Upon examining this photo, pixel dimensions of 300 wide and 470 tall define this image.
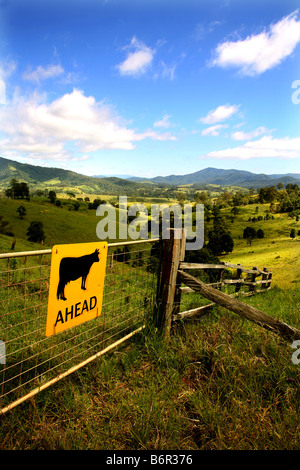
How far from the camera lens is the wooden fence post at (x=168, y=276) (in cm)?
296

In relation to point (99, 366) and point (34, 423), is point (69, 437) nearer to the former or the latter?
point (34, 423)

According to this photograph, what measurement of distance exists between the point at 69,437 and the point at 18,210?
103025mm

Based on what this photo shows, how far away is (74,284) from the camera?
2221mm

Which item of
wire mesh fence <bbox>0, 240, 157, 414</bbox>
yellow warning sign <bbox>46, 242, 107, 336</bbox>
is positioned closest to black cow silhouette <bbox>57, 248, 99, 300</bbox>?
yellow warning sign <bbox>46, 242, 107, 336</bbox>

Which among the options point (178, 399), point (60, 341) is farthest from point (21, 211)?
point (178, 399)

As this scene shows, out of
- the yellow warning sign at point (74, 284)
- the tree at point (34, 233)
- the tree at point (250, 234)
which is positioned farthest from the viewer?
the tree at point (34, 233)

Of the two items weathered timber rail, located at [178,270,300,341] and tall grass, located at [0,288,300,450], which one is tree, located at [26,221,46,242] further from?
weathered timber rail, located at [178,270,300,341]

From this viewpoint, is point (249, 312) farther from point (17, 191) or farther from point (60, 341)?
point (17, 191)

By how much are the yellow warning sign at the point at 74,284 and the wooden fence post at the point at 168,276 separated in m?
0.85

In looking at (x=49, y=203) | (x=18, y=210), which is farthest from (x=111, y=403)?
(x=49, y=203)

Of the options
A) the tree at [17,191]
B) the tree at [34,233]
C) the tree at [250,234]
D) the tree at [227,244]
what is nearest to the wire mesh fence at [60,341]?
the tree at [227,244]

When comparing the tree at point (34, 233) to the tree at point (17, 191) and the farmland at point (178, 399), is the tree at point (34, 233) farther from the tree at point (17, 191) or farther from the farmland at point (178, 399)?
the farmland at point (178, 399)

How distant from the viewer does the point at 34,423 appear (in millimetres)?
1921
